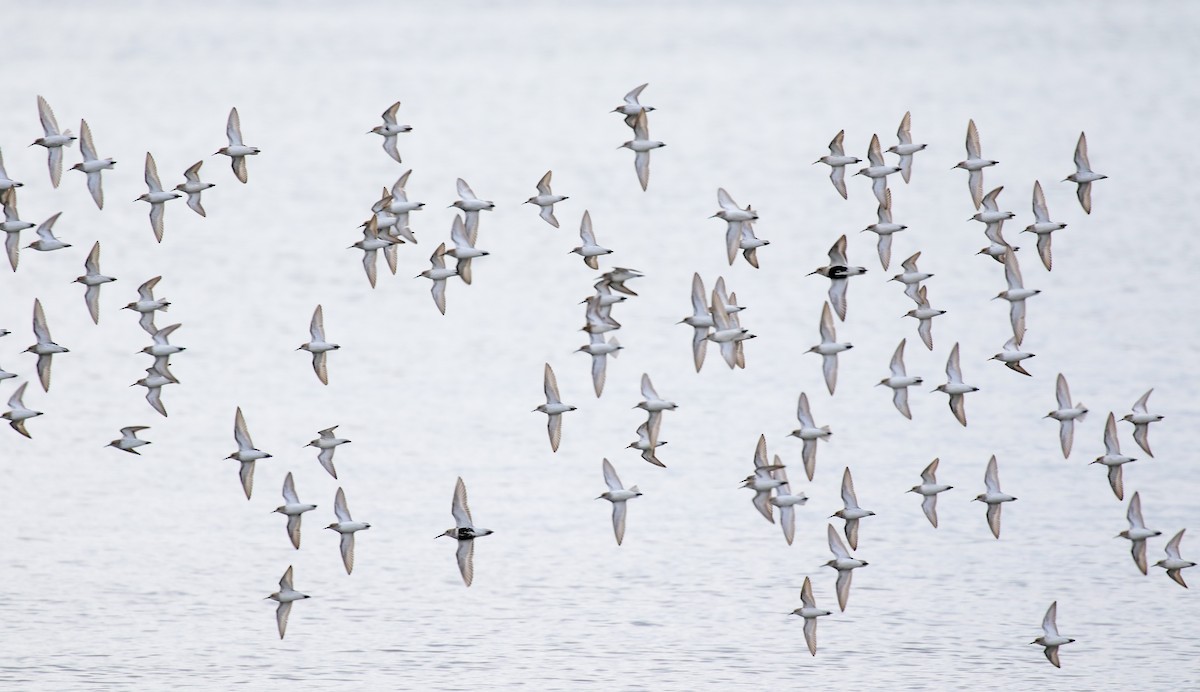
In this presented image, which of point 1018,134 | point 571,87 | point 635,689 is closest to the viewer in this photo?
point 635,689

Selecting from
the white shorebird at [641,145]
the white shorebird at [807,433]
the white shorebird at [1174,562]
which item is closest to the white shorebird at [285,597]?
the white shorebird at [807,433]

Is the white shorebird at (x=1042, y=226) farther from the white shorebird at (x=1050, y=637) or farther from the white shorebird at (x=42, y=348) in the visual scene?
the white shorebird at (x=42, y=348)

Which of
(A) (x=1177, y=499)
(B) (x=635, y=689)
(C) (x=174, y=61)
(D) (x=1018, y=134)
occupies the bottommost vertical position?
(B) (x=635, y=689)

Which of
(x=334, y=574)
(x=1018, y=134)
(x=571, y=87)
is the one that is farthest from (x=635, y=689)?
(x=571, y=87)

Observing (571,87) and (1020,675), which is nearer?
(1020,675)

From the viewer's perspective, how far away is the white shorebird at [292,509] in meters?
35.2

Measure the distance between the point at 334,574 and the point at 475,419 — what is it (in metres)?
10.6

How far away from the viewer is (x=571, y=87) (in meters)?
114

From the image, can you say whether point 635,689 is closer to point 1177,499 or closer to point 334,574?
point 334,574

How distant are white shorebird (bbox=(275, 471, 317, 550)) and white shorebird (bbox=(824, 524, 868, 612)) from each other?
25.5 feet

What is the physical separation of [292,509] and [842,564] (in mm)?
8242

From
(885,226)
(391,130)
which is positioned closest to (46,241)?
(391,130)

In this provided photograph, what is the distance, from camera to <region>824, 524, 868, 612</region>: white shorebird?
1380 inches

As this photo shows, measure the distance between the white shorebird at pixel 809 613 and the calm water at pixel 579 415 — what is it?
116 centimetres
